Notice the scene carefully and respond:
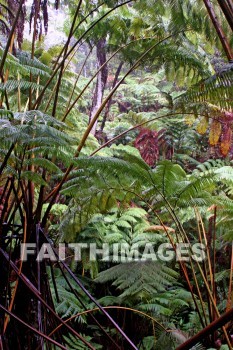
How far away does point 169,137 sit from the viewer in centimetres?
355

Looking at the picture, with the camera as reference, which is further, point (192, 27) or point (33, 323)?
point (192, 27)

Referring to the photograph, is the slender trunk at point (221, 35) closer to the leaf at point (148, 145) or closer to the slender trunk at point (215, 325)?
the slender trunk at point (215, 325)

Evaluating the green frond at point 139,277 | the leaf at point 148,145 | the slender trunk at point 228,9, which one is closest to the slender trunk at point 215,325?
the slender trunk at point 228,9

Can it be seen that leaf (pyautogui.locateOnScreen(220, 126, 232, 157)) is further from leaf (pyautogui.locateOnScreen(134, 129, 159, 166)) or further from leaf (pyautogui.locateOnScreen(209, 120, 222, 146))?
leaf (pyautogui.locateOnScreen(134, 129, 159, 166))

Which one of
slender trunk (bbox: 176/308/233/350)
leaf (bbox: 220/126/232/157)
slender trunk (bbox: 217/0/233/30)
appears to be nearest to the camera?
slender trunk (bbox: 176/308/233/350)

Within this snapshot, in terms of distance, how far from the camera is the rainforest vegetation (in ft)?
4.23

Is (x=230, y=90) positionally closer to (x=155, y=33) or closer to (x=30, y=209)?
(x=30, y=209)

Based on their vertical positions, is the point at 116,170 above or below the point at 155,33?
below

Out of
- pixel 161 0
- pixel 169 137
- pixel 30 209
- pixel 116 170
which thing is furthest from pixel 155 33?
pixel 169 137

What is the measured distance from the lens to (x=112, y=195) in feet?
5.57

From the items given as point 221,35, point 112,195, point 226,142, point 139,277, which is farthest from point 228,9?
point 139,277

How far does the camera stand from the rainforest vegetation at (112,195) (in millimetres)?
1288

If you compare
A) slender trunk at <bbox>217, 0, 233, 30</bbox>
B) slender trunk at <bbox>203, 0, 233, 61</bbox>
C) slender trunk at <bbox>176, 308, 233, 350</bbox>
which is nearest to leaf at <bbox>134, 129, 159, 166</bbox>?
slender trunk at <bbox>203, 0, 233, 61</bbox>

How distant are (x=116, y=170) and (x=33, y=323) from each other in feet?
2.47
